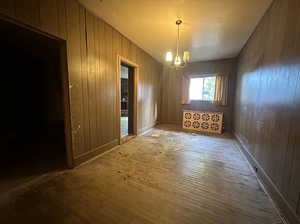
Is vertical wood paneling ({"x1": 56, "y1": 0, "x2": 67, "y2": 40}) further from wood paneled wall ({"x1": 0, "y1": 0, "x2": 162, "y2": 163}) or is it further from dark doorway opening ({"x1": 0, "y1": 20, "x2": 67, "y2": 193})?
dark doorway opening ({"x1": 0, "y1": 20, "x2": 67, "y2": 193})

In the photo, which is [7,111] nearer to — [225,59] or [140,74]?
[140,74]

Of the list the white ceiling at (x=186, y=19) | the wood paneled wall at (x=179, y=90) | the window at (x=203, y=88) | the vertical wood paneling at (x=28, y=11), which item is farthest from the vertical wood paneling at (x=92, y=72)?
the window at (x=203, y=88)

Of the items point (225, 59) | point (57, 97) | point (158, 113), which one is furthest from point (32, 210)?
point (225, 59)

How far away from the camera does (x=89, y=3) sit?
2016mm

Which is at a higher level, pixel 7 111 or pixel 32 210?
pixel 7 111

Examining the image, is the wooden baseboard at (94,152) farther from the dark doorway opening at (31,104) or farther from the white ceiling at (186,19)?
the white ceiling at (186,19)

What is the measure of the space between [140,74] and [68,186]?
3306mm

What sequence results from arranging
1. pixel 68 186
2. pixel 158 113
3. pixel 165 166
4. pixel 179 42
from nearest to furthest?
pixel 68 186, pixel 165 166, pixel 179 42, pixel 158 113

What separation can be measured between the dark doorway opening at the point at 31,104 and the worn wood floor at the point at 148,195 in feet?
2.08

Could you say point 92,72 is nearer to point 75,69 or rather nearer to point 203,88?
point 75,69

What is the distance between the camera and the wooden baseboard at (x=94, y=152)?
2.17 metres

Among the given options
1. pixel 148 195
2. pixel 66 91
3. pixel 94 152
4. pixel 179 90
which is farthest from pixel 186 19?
pixel 179 90

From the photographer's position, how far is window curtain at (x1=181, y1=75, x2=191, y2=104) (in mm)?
5391

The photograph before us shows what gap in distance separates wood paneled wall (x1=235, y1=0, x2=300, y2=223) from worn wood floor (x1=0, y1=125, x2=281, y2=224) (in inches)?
10.3
